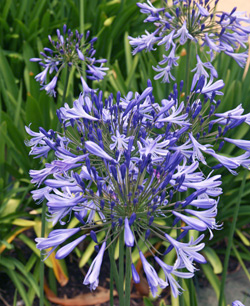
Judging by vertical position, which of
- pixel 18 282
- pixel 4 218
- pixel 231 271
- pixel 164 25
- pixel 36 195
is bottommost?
pixel 231 271

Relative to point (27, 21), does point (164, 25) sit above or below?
above

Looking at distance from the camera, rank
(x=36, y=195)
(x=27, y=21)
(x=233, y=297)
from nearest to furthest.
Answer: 1. (x=36, y=195)
2. (x=233, y=297)
3. (x=27, y=21)

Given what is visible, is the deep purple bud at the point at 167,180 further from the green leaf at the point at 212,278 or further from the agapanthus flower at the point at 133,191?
the green leaf at the point at 212,278

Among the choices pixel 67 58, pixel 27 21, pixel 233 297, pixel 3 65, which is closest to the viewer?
pixel 67 58

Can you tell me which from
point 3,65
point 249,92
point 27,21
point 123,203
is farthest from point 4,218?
point 27,21

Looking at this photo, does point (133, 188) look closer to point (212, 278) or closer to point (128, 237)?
point (128, 237)

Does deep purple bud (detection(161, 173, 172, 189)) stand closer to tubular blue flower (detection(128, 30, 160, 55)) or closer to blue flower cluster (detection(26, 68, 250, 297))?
blue flower cluster (detection(26, 68, 250, 297))

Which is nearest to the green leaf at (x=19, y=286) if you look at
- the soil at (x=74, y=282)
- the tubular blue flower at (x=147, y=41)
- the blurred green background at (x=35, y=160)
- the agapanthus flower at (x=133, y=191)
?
the blurred green background at (x=35, y=160)

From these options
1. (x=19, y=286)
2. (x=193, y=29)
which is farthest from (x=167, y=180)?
(x=19, y=286)

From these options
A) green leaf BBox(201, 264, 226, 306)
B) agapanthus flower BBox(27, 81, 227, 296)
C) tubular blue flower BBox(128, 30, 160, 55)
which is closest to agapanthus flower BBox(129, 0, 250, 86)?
tubular blue flower BBox(128, 30, 160, 55)

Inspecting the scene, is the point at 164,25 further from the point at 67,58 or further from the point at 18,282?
the point at 18,282

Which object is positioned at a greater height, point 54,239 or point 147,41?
point 147,41
